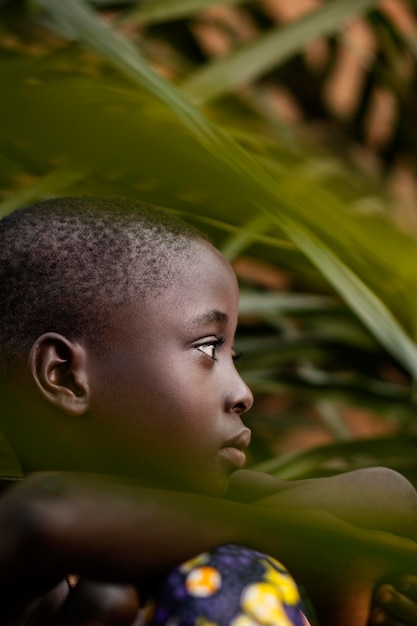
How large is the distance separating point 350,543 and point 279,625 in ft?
0.59

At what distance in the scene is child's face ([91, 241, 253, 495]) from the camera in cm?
45

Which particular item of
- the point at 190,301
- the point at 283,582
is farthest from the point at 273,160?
the point at 283,582

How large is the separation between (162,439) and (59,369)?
2.3 inches

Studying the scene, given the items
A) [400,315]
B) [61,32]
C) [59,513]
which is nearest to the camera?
[59,513]

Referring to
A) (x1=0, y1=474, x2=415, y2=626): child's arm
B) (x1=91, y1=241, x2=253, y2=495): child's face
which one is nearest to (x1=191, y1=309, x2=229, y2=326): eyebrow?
(x1=91, y1=241, x2=253, y2=495): child's face

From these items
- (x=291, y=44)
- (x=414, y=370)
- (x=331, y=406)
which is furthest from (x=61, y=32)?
(x=414, y=370)

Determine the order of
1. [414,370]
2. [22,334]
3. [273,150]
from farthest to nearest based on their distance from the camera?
[273,150] < [414,370] < [22,334]

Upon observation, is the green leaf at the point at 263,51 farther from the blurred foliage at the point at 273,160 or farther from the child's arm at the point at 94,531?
the child's arm at the point at 94,531

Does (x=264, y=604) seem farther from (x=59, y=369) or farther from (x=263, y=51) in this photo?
(x=263, y=51)

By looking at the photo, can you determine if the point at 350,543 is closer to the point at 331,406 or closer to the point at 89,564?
the point at 89,564

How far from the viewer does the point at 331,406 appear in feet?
4.22

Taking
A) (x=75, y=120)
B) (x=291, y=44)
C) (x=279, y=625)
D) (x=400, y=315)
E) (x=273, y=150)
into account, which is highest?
(x=291, y=44)

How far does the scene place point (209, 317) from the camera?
47cm

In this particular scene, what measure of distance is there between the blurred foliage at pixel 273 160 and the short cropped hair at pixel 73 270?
26 millimetres
